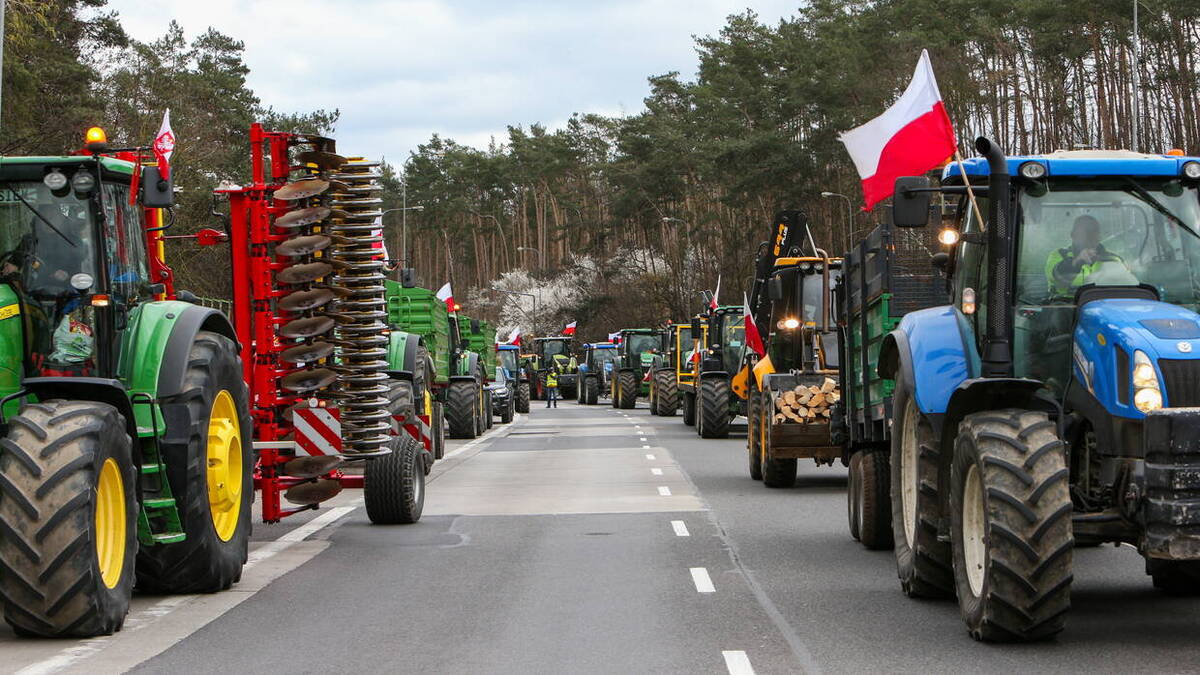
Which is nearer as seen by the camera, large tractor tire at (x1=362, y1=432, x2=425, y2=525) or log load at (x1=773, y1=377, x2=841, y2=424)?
large tractor tire at (x1=362, y1=432, x2=425, y2=525)

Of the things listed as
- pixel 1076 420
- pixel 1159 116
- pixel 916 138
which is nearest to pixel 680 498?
pixel 916 138

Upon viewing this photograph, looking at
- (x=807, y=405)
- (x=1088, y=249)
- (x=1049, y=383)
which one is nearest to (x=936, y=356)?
(x=1049, y=383)

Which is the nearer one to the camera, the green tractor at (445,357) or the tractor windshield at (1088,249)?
the tractor windshield at (1088,249)

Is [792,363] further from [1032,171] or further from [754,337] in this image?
[1032,171]

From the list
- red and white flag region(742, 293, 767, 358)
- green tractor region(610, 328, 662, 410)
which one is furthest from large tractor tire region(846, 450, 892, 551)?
green tractor region(610, 328, 662, 410)

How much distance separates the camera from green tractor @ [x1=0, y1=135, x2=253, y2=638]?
8.31 m

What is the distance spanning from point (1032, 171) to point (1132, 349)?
162cm

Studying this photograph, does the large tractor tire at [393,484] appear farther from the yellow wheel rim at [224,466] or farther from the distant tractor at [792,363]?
the distant tractor at [792,363]

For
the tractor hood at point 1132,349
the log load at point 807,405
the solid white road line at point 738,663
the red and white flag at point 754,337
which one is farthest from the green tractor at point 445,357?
the tractor hood at point 1132,349

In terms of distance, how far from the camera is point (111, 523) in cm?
898

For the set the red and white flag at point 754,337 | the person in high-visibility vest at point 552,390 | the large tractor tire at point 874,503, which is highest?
the red and white flag at point 754,337

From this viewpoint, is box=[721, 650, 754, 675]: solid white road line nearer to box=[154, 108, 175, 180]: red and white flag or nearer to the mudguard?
the mudguard

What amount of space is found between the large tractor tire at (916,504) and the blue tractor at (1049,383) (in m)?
0.02

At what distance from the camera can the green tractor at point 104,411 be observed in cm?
831
